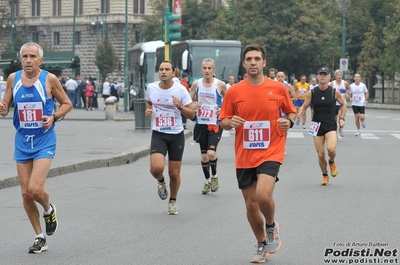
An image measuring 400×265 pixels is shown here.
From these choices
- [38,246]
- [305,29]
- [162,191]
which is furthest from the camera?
[305,29]

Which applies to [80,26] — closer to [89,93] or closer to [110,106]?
[89,93]

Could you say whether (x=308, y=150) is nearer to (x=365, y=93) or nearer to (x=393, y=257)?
(x=365, y=93)

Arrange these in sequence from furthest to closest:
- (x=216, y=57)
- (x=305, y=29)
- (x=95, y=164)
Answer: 1. (x=305, y=29)
2. (x=216, y=57)
3. (x=95, y=164)

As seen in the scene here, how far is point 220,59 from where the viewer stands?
136 feet

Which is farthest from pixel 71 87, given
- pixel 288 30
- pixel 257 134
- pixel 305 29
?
pixel 257 134

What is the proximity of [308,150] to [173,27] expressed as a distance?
6.59m

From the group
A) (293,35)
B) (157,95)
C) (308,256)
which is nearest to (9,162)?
(157,95)

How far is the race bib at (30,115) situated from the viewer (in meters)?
9.07

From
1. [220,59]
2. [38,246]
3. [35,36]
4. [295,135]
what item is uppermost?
[35,36]

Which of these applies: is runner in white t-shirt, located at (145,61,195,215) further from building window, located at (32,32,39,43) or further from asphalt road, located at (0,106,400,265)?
building window, located at (32,32,39,43)

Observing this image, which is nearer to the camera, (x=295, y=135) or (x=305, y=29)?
(x=295, y=135)

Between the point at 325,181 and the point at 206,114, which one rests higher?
the point at 206,114

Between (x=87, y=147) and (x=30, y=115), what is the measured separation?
42.0ft

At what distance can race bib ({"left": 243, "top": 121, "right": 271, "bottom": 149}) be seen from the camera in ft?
27.7
